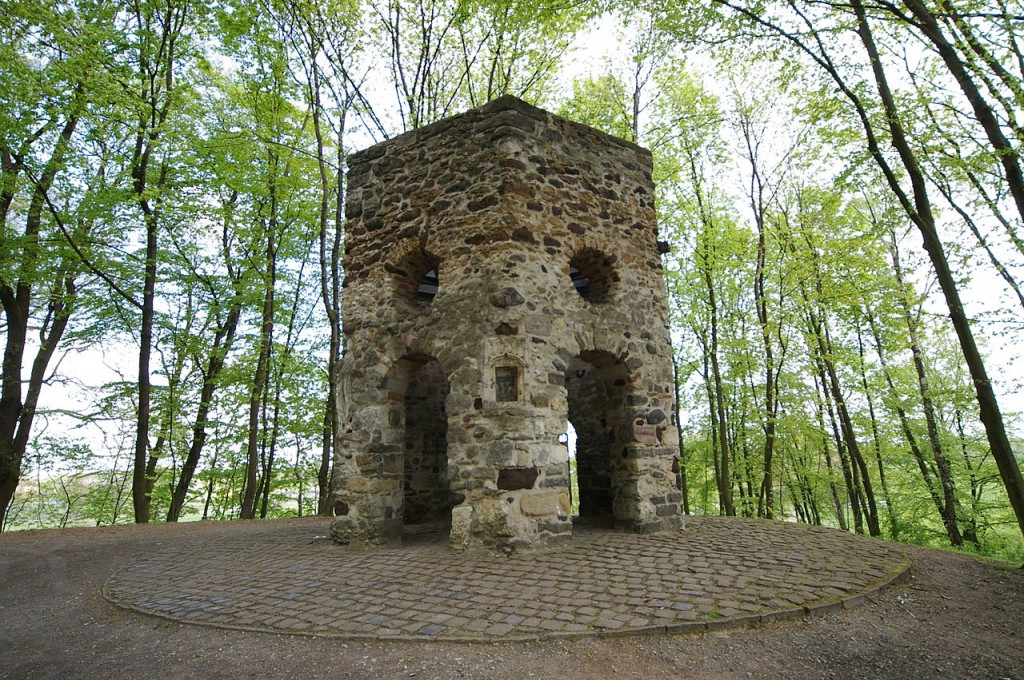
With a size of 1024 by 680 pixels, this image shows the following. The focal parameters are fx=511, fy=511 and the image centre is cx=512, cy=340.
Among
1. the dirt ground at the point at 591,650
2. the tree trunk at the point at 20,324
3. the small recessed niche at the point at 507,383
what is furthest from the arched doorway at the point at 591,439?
the tree trunk at the point at 20,324

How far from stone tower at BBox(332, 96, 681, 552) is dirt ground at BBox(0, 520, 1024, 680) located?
8.37 ft

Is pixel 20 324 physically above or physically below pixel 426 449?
above

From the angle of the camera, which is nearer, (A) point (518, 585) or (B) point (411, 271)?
(A) point (518, 585)

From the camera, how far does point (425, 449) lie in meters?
9.22

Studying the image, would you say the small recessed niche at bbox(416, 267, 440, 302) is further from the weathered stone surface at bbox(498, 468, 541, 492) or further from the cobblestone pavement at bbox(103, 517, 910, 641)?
the cobblestone pavement at bbox(103, 517, 910, 641)

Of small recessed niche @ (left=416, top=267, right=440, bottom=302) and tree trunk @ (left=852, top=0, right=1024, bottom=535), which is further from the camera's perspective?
small recessed niche @ (left=416, top=267, right=440, bottom=302)

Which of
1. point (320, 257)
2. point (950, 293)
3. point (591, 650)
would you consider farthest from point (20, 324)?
point (950, 293)

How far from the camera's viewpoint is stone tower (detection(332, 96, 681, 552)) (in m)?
6.20

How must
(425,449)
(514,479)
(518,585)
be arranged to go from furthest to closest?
1. (425,449)
2. (514,479)
3. (518,585)

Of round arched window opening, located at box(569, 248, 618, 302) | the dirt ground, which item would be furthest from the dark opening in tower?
the dirt ground

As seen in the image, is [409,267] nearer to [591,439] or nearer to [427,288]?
[427,288]

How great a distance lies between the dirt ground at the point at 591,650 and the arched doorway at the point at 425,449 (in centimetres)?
473

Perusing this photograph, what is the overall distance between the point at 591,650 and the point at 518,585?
1392 millimetres

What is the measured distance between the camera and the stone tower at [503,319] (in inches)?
244
